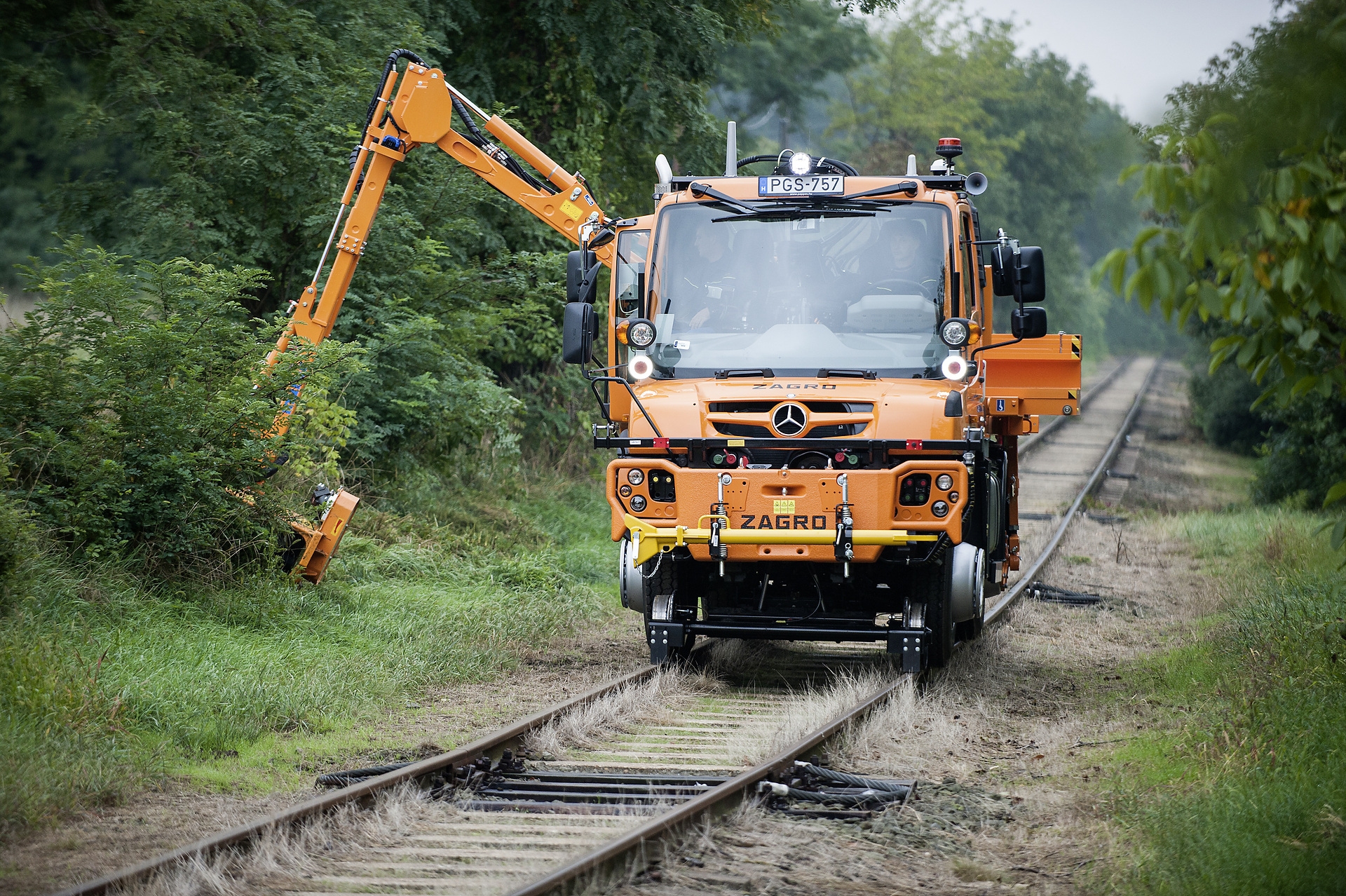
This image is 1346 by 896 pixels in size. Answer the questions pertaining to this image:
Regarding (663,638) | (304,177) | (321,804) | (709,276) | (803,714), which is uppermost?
(304,177)

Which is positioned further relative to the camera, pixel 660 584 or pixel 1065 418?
pixel 1065 418

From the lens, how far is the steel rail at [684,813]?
16.7 feet

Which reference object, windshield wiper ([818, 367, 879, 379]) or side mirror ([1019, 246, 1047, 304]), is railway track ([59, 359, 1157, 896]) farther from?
side mirror ([1019, 246, 1047, 304])

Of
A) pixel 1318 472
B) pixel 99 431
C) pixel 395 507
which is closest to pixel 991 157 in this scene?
pixel 1318 472

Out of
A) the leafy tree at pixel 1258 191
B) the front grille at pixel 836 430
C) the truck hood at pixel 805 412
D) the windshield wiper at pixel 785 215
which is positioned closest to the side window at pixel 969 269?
the truck hood at pixel 805 412

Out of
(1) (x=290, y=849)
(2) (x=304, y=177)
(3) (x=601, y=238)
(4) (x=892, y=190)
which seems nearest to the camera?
(1) (x=290, y=849)

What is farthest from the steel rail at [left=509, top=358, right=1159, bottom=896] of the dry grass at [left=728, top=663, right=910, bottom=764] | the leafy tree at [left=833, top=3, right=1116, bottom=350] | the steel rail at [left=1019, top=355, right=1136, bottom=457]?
the leafy tree at [left=833, top=3, right=1116, bottom=350]

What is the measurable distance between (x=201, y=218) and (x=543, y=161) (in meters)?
4.19

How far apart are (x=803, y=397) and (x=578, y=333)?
1648 mm

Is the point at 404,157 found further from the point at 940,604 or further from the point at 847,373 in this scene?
the point at 940,604

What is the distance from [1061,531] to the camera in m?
18.5

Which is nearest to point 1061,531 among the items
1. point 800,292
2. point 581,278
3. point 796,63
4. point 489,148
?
point 489,148

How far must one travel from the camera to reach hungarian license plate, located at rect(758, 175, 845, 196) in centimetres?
961

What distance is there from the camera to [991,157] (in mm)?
56125
